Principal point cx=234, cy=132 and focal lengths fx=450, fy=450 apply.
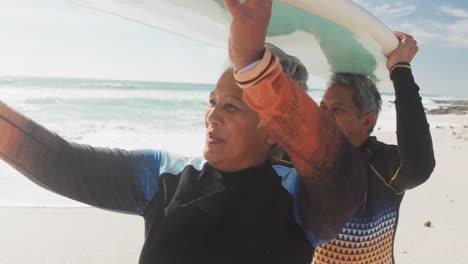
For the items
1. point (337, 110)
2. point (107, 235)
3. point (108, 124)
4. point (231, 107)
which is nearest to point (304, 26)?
point (231, 107)

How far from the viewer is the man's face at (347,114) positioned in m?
2.08

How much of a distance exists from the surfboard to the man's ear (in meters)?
0.23

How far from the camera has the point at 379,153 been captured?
1952 millimetres

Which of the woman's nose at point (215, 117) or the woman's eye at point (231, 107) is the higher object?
the woman's eye at point (231, 107)

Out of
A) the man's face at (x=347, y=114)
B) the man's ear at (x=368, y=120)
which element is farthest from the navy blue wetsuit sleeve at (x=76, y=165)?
the man's ear at (x=368, y=120)

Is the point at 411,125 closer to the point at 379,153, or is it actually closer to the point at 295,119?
the point at 379,153

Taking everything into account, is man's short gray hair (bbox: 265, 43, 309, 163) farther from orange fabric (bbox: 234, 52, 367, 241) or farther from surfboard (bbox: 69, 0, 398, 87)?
orange fabric (bbox: 234, 52, 367, 241)

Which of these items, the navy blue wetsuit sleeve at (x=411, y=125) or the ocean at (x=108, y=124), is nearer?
the navy blue wetsuit sleeve at (x=411, y=125)

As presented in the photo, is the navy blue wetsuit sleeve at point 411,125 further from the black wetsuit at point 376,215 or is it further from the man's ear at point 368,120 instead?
the man's ear at point 368,120

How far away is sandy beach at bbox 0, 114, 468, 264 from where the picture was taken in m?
4.42

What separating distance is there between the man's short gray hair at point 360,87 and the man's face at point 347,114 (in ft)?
0.06

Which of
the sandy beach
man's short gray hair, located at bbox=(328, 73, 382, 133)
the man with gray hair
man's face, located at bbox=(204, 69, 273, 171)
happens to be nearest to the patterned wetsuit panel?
the man with gray hair

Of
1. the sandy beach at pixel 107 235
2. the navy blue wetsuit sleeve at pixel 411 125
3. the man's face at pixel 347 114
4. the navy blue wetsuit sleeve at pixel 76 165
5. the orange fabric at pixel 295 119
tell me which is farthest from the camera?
the sandy beach at pixel 107 235

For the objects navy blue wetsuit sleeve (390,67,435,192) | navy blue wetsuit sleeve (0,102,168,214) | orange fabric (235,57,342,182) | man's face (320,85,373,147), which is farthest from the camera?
man's face (320,85,373,147)
